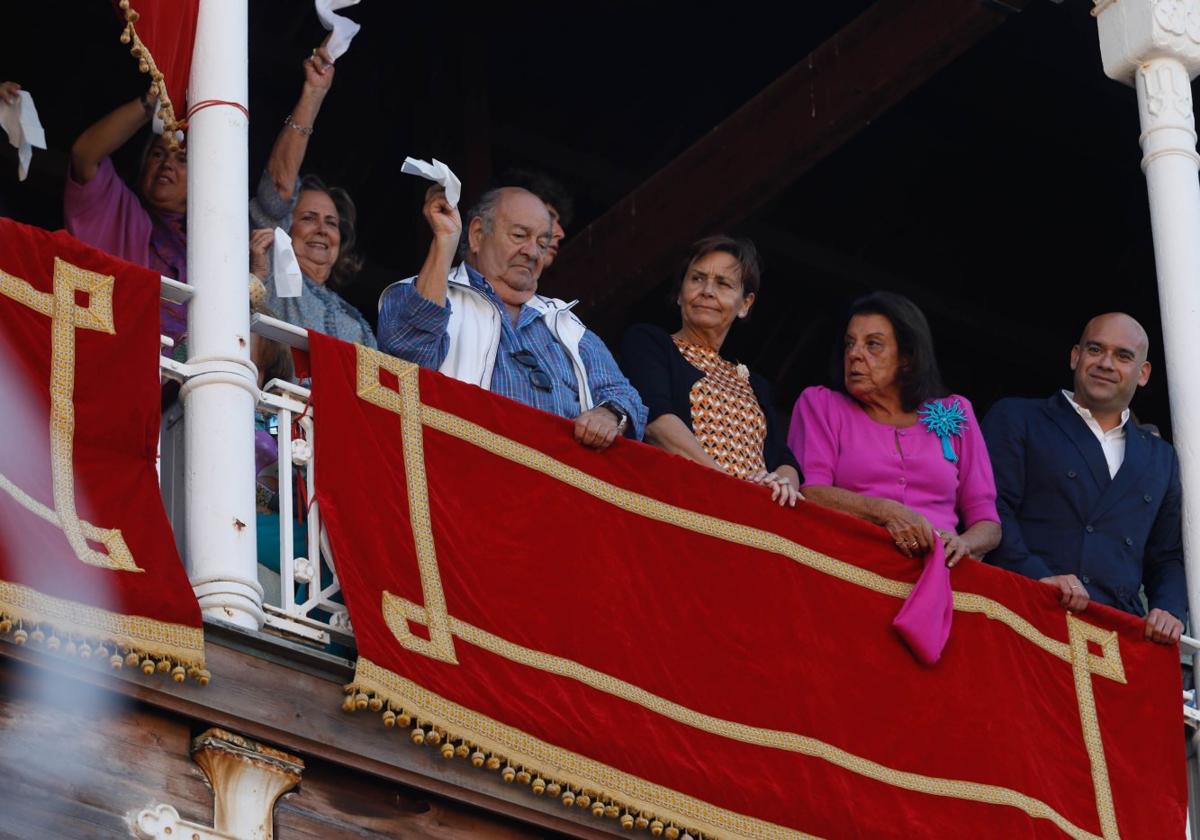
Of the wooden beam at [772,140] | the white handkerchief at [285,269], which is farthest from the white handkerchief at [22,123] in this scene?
the wooden beam at [772,140]

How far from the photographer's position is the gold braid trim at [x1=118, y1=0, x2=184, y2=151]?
8.30 meters

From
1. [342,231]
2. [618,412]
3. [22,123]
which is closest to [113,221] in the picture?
[22,123]

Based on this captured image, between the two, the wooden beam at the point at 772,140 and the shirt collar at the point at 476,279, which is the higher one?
the wooden beam at the point at 772,140

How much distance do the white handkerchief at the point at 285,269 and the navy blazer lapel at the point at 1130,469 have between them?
310 centimetres

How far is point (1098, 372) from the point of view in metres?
10.5

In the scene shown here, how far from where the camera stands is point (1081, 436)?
10250 mm

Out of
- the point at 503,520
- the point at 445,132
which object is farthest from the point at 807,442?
the point at 445,132

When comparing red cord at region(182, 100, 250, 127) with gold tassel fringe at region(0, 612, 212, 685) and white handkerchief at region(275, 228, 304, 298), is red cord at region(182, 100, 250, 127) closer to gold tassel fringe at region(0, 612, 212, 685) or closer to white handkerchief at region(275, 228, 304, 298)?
white handkerchief at region(275, 228, 304, 298)

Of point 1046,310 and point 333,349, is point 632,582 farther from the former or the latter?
point 1046,310

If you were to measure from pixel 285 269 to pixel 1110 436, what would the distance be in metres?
3.39

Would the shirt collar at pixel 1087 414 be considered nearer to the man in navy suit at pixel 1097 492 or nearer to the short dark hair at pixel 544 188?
the man in navy suit at pixel 1097 492

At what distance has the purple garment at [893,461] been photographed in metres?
9.54

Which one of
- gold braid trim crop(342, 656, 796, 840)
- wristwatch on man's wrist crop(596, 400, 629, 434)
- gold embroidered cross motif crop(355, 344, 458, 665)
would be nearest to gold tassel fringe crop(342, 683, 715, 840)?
gold braid trim crop(342, 656, 796, 840)

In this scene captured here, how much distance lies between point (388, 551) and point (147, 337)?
2.96 ft
